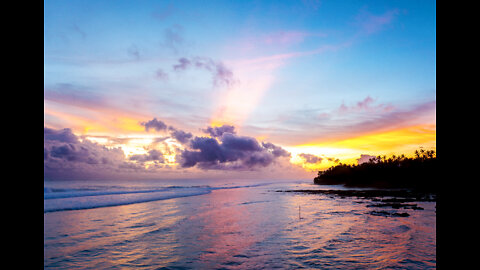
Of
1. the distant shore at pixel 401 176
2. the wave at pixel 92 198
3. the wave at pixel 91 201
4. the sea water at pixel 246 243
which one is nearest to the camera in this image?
the sea water at pixel 246 243

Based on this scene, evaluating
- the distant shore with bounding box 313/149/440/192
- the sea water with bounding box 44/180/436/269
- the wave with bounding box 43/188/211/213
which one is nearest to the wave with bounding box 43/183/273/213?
the wave with bounding box 43/188/211/213

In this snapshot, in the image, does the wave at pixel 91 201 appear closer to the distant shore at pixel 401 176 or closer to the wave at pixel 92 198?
the wave at pixel 92 198

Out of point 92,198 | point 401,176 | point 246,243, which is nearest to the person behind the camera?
point 246,243

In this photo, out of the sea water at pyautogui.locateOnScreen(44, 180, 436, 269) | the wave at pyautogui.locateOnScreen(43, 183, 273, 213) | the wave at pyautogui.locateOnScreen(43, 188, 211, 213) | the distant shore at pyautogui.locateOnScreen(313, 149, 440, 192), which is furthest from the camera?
the distant shore at pyautogui.locateOnScreen(313, 149, 440, 192)

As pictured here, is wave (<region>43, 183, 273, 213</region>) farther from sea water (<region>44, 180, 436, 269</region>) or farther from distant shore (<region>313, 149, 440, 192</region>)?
distant shore (<region>313, 149, 440, 192</region>)

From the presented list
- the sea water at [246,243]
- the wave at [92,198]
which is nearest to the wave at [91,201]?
the wave at [92,198]

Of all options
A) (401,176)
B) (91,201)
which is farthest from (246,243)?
(401,176)

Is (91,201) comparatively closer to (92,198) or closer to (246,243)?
(92,198)

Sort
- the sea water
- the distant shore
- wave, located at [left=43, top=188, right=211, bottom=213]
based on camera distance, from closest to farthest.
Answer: the sea water → wave, located at [left=43, top=188, right=211, bottom=213] → the distant shore

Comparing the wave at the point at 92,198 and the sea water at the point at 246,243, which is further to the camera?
the wave at the point at 92,198

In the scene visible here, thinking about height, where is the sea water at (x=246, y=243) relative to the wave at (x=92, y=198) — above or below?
above

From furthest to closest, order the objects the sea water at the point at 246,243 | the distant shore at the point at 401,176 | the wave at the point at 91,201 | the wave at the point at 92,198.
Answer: the distant shore at the point at 401,176, the wave at the point at 92,198, the wave at the point at 91,201, the sea water at the point at 246,243
